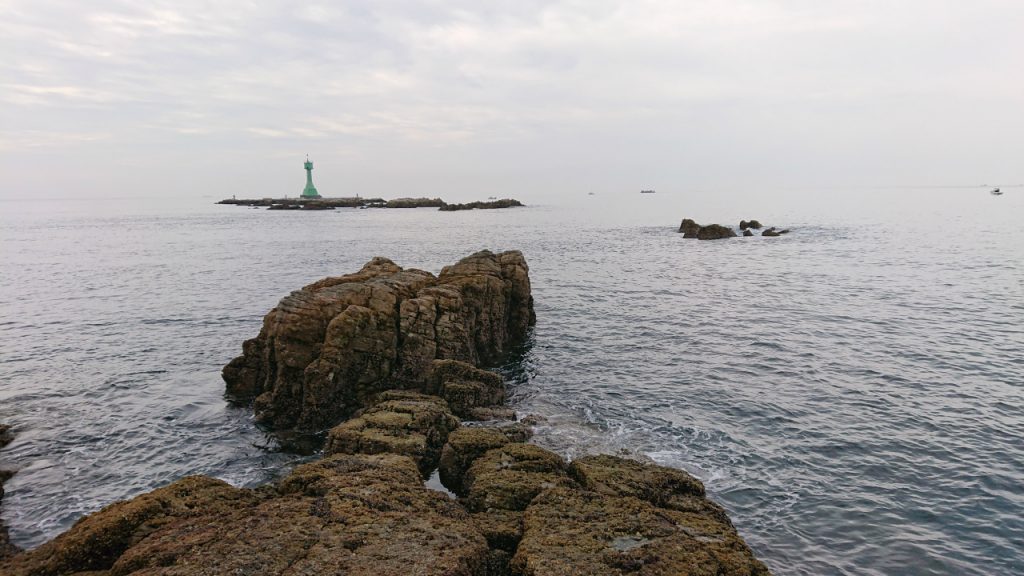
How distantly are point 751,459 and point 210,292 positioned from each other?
136ft

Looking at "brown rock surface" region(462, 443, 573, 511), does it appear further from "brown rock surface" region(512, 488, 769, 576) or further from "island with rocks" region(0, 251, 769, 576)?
"brown rock surface" region(512, 488, 769, 576)

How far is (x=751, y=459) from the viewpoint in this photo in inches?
647

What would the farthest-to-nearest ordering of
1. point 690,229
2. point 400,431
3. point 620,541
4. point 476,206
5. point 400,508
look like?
point 476,206
point 690,229
point 400,431
point 400,508
point 620,541

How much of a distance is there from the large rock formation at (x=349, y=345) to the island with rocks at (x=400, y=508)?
0.28 ft

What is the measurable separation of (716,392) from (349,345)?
14542mm

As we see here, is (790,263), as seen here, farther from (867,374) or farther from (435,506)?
(435,506)

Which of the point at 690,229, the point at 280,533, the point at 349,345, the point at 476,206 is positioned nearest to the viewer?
the point at 280,533

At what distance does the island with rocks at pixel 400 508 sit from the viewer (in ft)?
29.5

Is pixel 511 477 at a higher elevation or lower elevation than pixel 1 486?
higher

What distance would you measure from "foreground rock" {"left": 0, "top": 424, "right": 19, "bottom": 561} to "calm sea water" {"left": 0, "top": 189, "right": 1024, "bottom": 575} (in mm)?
265

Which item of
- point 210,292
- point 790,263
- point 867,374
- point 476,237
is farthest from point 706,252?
point 210,292

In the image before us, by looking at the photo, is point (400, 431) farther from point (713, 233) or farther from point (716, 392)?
point (713, 233)

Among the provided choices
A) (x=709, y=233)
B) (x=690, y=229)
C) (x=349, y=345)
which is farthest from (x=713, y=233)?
(x=349, y=345)

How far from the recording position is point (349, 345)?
66.3 ft
